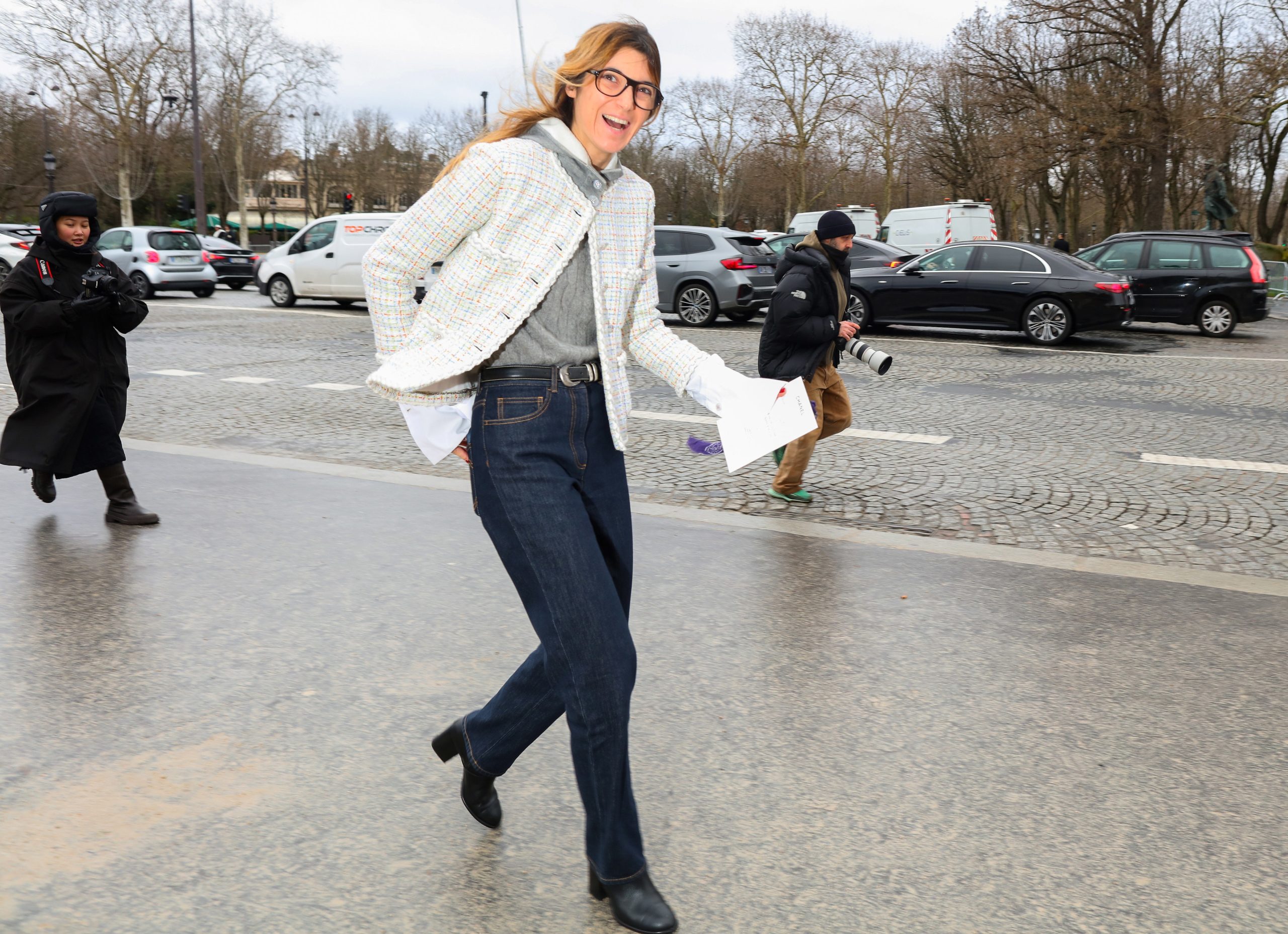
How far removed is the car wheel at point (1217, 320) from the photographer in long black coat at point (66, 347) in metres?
15.3

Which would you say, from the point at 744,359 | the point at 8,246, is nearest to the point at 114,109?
the point at 8,246

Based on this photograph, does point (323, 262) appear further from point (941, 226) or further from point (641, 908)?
point (641, 908)

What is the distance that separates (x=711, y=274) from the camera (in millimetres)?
17609

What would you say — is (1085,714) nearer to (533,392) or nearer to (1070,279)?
(533,392)

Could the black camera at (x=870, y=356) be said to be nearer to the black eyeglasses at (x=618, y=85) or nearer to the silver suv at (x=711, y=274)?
the black eyeglasses at (x=618, y=85)

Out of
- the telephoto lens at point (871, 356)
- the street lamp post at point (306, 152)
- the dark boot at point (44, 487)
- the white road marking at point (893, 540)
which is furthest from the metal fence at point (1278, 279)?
the street lamp post at point (306, 152)

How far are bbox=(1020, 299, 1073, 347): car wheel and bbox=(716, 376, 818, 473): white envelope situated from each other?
14143 millimetres

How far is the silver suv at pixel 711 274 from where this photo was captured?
17.6 metres

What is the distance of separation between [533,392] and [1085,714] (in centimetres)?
221

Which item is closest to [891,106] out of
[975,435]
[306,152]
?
[306,152]

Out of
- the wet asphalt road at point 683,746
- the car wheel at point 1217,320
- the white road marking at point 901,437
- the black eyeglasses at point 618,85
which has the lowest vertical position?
the wet asphalt road at point 683,746

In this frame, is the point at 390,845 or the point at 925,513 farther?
the point at 925,513

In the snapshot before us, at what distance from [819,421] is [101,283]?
12.6ft

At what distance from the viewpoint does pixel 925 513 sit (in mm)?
6535
